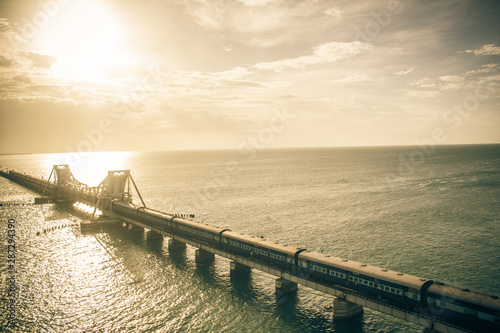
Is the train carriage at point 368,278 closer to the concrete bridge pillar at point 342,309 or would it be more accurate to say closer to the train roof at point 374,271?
the train roof at point 374,271

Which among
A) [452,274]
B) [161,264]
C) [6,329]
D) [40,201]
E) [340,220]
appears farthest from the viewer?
[40,201]

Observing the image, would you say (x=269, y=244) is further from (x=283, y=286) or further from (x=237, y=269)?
→ (x=237, y=269)

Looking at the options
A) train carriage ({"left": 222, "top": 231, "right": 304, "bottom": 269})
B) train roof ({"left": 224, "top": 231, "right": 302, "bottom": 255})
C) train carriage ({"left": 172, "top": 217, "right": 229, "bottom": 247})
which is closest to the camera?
train carriage ({"left": 222, "top": 231, "right": 304, "bottom": 269})

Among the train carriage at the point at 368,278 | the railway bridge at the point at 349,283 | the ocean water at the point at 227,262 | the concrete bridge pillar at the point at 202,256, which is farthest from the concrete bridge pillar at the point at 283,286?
the concrete bridge pillar at the point at 202,256

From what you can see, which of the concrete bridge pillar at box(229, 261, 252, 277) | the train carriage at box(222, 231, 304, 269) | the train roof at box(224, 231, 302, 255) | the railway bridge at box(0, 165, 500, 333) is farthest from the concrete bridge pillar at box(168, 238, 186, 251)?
the concrete bridge pillar at box(229, 261, 252, 277)

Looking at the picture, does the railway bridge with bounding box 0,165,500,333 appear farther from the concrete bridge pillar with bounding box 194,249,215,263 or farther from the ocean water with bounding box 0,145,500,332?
the ocean water with bounding box 0,145,500,332

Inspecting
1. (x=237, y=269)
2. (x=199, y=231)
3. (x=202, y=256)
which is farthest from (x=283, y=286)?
(x=199, y=231)

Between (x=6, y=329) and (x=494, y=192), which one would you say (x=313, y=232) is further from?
(x=494, y=192)

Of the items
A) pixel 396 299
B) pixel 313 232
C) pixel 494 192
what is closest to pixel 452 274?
pixel 396 299
